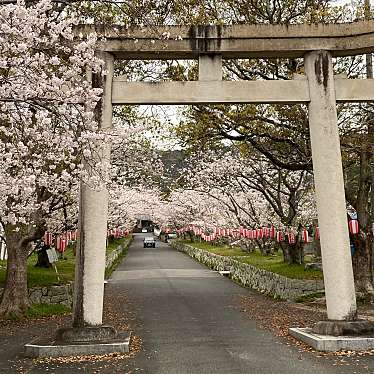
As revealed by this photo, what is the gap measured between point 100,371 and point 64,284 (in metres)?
9.37

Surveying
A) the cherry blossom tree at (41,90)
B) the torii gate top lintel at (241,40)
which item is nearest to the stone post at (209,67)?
the torii gate top lintel at (241,40)

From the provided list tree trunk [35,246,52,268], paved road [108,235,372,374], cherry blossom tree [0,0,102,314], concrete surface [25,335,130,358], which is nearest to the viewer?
cherry blossom tree [0,0,102,314]

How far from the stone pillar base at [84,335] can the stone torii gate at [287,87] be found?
0.91ft

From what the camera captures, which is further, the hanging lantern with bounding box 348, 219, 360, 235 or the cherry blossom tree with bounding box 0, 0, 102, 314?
the hanging lantern with bounding box 348, 219, 360, 235

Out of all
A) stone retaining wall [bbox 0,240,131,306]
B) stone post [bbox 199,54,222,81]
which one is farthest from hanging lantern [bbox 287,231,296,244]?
stone post [bbox 199,54,222,81]

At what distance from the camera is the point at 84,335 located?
348 inches

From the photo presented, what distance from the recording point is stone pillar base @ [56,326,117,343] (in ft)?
28.9

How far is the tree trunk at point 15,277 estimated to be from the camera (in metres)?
14.1

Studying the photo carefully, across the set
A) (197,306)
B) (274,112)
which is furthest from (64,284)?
(274,112)

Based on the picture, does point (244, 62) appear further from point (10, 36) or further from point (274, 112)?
point (10, 36)

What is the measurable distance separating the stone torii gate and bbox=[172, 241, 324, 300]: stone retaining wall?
7173mm

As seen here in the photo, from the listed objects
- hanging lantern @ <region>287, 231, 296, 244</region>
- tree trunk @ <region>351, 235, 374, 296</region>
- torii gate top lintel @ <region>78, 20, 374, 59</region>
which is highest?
torii gate top lintel @ <region>78, 20, 374, 59</region>

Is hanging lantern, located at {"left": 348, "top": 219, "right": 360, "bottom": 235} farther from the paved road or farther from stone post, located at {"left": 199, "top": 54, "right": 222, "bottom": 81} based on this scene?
stone post, located at {"left": 199, "top": 54, "right": 222, "bottom": 81}

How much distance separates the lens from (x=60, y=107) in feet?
21.3
